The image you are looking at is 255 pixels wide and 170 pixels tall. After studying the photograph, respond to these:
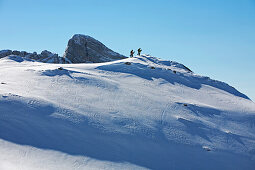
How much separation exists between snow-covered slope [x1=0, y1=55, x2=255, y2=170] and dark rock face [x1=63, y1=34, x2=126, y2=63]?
44.3 feet

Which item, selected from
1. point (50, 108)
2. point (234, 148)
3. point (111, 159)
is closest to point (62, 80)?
point (50, 108)

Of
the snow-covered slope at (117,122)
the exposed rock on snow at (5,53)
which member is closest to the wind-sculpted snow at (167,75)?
the snow-covered slope at (117,122)

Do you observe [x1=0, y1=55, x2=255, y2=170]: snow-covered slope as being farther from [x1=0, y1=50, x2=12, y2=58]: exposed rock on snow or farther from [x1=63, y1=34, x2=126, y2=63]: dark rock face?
[x1=0, y1=50, x2=12, y2=58]: exposed rock on snow

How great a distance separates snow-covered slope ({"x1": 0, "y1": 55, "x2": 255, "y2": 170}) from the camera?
7566 mm

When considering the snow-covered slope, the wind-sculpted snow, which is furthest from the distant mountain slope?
the snow-covered slope

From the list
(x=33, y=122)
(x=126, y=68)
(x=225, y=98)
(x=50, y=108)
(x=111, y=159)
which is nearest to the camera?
(x=111, y=159)

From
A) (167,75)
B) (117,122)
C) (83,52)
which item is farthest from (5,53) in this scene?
(117,122)

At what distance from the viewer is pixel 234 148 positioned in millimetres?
9625

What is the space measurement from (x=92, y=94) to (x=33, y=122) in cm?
367

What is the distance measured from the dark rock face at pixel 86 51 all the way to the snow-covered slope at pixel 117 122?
44.3 ft

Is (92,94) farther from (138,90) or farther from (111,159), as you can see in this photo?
(111,159)

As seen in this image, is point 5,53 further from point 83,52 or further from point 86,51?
point 86,51

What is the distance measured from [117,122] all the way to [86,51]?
2021cm

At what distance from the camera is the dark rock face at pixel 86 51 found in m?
28.3
